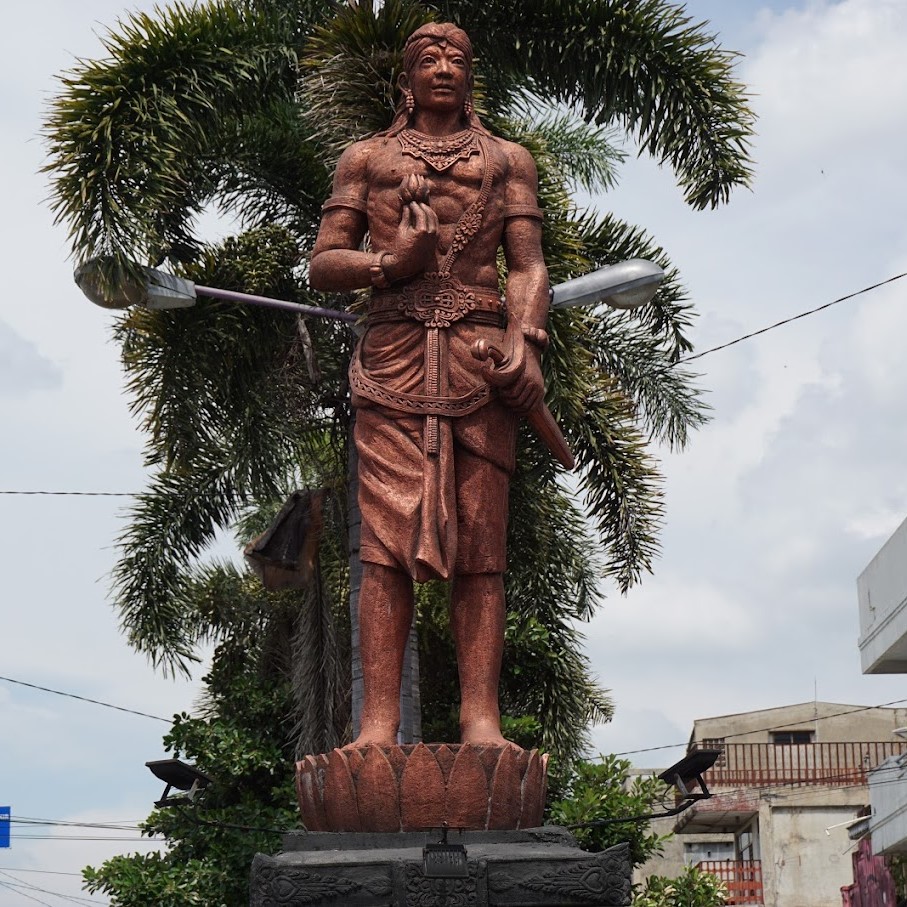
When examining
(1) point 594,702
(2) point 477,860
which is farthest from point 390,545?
(1) point 594,702

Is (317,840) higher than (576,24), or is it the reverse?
(576,24)

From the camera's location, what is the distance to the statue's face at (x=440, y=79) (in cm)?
684

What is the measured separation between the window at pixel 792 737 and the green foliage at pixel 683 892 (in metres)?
Answer: 19.8

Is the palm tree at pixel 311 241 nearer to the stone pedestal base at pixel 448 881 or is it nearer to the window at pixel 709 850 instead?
the stone pedestal base at pixel 448 881

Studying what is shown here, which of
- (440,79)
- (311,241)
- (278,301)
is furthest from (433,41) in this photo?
(311,241)

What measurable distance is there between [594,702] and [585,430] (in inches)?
127

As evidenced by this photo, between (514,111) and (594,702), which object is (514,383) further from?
(594,702)

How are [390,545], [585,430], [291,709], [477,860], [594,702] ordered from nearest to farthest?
[477,860] < [390,545] < [585,430] < [291,709] < [594,702]

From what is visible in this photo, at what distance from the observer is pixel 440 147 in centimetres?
677

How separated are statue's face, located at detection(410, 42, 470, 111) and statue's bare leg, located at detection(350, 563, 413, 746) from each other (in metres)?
1.83

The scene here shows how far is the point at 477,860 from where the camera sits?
18.7 ft

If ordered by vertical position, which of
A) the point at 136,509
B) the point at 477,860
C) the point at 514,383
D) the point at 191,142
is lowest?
the point at 477,860

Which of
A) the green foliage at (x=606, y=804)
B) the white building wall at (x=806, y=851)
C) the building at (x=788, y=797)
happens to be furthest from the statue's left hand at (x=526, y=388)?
the white building wall at (x=806, y=851)

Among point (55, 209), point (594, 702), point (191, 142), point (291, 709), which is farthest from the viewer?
point (594, 702)
